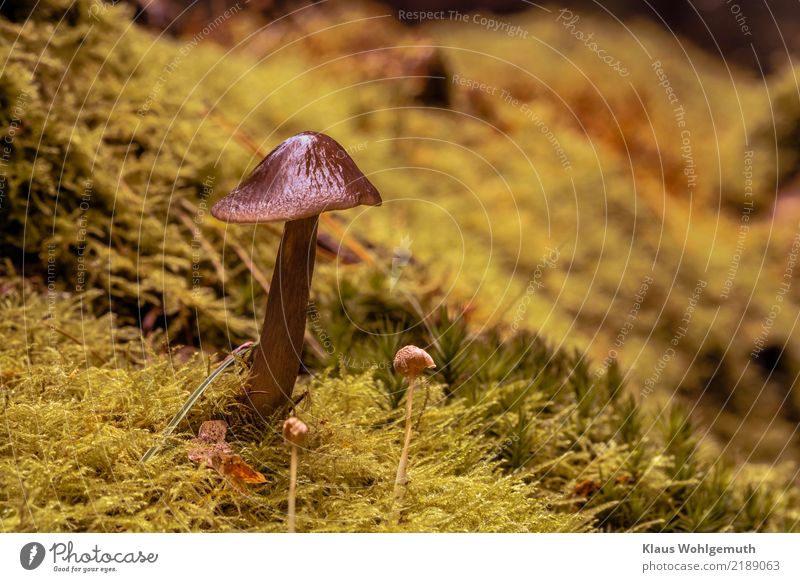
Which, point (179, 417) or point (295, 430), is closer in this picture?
point (295, 430)

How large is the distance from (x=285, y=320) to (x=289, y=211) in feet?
0.68

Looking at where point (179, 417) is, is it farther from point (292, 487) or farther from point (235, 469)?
point (292, 487)

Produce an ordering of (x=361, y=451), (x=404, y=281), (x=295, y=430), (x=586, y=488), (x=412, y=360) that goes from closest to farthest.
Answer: (x=295, y=430), (x=412, y=360), (x=361, y=451), (x=586, y=488), (x=404, y=281)

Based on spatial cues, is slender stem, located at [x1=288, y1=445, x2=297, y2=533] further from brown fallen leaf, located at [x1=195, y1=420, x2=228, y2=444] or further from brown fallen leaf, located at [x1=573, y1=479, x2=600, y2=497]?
brown fallen leaf, located at [x1=573, y1=479, x2=600, y2=497]

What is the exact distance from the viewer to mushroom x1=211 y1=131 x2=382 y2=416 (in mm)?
762

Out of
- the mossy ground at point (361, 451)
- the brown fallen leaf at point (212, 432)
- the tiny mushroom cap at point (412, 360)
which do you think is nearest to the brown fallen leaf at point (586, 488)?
the mossy ground at point (361, 451)

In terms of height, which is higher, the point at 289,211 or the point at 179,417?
the point at 289,211

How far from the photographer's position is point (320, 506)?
85 centimetres

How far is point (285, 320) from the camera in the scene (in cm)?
91

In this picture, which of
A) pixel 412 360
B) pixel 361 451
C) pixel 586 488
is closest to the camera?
pixel 412 360

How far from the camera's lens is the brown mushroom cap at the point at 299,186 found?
76cm

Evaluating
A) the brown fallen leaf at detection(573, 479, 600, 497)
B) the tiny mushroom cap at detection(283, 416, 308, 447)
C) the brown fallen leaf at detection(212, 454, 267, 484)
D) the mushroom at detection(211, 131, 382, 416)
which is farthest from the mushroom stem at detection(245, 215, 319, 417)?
the brown fallen leaf at detection(573, 479, 600, 497)

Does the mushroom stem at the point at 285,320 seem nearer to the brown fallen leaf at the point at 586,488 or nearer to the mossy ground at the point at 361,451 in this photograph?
the mossy ground at the point at 361,451

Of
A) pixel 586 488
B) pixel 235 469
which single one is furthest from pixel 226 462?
pixel 586 488
